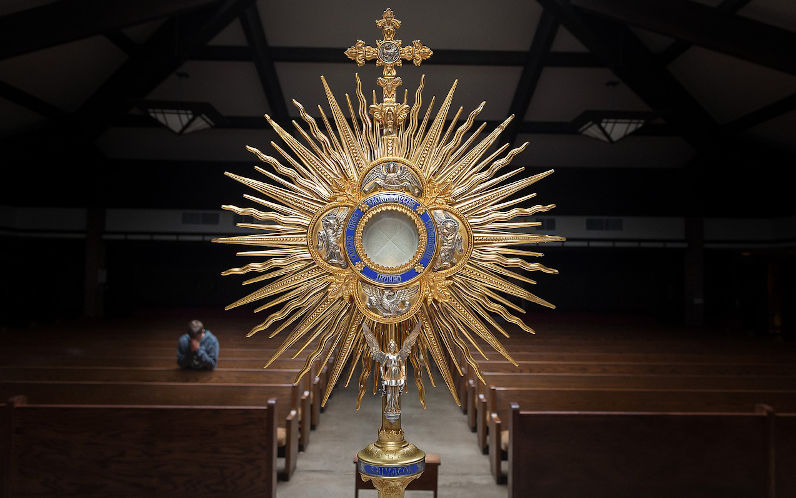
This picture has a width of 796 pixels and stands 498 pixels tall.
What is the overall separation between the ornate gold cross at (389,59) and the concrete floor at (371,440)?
288 cm

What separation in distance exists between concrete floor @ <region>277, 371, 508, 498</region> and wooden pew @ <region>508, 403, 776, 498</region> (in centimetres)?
79

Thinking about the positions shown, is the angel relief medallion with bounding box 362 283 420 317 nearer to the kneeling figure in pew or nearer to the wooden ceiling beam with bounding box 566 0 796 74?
the kneeling figure in pew

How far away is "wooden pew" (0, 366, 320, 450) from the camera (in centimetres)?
455

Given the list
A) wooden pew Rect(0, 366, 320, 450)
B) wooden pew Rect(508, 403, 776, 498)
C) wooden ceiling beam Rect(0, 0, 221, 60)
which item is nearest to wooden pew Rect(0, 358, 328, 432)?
wooden pew Rect(0, 366, 320, 450)

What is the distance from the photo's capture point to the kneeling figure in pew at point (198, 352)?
181 inches

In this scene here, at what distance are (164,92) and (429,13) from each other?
419 cm

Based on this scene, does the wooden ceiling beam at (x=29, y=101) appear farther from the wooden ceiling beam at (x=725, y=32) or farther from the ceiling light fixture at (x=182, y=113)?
the wooden ceiling beam at (x=725, y=32)

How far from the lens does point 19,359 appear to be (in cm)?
536

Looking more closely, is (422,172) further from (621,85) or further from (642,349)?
(621,85)

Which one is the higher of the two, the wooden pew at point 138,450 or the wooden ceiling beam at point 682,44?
the wooden ceiling beam at point 682,44

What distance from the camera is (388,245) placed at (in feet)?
5.21

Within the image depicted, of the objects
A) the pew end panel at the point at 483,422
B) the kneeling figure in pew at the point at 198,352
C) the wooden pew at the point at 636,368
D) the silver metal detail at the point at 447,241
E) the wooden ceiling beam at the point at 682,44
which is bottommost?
the pew end panel at the point at 483,422

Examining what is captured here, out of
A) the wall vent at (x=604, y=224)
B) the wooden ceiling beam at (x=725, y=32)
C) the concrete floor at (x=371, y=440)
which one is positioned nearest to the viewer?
the concrete floor at (x=371, y=440)

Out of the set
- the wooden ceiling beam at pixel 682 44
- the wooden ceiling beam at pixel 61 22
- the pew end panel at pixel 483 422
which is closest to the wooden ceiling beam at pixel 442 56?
the wooden ceiling beam at pixel 682 44
